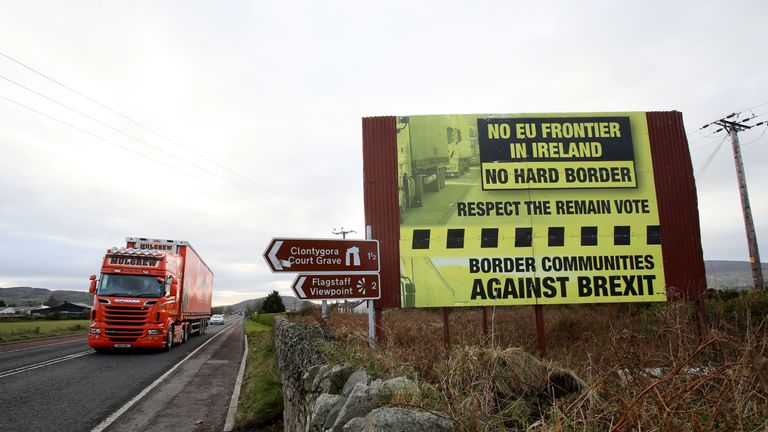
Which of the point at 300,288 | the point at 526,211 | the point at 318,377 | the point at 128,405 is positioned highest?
the point at 526,211

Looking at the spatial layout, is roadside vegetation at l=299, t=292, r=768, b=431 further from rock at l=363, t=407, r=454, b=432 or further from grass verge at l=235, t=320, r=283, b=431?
grass verge at l=235, t=320, r=283, b=431

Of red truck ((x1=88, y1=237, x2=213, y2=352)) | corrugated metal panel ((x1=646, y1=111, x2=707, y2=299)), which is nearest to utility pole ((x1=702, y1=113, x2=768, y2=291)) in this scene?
corrugated metal panel ((x1=646, y1=111, x2=707, y2=299))

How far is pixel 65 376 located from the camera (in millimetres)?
9633

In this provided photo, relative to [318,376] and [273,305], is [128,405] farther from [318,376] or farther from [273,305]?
[273,305]

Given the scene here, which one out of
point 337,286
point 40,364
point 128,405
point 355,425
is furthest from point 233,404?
point 40,364

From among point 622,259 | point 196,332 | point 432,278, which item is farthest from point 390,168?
point 196,332

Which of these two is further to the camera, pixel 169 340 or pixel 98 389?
pixel 169 340

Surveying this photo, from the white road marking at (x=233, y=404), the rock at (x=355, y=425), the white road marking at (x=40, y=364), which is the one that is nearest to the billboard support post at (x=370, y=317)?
the white road marking at (x=233, y=404)

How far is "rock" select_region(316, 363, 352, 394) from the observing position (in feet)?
12.3

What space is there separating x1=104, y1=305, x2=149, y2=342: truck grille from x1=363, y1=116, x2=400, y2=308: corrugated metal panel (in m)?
9.83

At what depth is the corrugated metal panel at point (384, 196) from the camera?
855 centimetres

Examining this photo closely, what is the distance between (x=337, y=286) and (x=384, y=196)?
7.63 ft

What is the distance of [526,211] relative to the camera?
348 inches

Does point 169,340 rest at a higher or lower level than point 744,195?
→ lower
